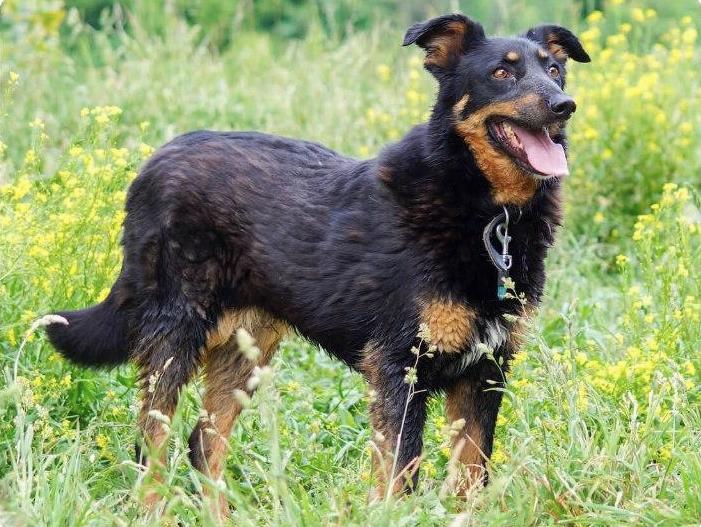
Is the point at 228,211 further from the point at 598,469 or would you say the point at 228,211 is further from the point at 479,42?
the point at 598,469

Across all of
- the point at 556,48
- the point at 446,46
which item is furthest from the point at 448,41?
the point at 556,48

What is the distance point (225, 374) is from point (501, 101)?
1.75 m

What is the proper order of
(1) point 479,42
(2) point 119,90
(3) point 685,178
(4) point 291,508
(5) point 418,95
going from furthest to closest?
(2) point 119,90 < (5) point 418,95 < (3) point 685,178 < (1) point 479,42 < (4) point 291,508

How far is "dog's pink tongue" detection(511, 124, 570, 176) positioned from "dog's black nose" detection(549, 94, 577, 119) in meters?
0.17

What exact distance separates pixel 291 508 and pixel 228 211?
1.72 metres

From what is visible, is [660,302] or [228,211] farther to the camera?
[660,302]

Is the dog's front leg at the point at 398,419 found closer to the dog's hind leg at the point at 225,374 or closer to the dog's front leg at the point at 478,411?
the dog's front leg at the point at 478,411

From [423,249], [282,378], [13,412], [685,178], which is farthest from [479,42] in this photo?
[685,178]

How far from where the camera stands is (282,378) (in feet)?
18.7

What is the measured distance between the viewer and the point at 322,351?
6.09 metres

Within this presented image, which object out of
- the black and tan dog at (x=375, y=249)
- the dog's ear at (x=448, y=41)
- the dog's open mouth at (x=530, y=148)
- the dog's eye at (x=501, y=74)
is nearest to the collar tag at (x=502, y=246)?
the black and tan dog at (x=375, y=249)

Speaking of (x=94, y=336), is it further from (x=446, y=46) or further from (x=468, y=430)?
(x=446, y=46)

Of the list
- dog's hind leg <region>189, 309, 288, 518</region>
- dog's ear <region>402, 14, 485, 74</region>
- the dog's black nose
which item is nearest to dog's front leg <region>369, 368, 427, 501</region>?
dog's hind leg <region>189, 309, 288, 518</region>

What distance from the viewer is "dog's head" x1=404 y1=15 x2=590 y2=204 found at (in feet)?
13.7
